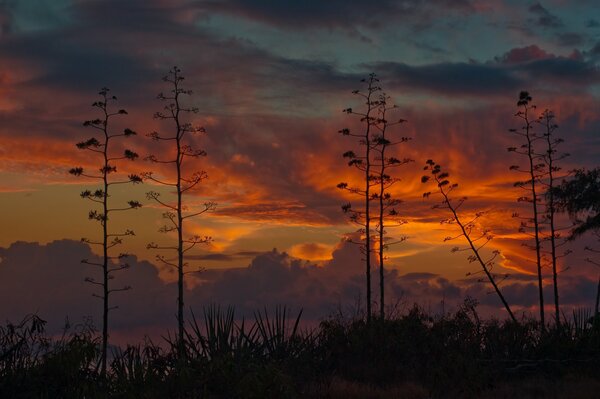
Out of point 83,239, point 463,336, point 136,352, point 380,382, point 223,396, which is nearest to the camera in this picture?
point 223,396

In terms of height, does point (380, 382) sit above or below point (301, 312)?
below

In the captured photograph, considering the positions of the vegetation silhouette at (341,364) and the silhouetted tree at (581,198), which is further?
the silhouetted tree at (581,198)

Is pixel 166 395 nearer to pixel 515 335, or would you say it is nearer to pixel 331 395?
pixel 331 395

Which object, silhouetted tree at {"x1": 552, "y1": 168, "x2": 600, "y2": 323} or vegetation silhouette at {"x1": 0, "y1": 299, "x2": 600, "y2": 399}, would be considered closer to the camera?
vegetation silhouette at {"x1": 0, "y1": 299, "x2": 600, "y2": 399}

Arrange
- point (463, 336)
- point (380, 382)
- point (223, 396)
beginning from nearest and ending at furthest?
point (223, 396), point (380, 382), point (463, 336)

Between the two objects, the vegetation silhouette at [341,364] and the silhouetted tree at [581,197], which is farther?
the silhouetted tree at [581,197]

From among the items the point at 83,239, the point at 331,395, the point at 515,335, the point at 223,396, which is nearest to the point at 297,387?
the point at 331,395

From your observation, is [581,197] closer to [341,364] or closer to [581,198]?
[581,198]

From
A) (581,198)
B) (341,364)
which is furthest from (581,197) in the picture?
(341,364)

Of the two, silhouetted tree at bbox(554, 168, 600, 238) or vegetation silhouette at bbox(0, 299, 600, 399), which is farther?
silhouetted tree at bbox(554, 168, 600, 238)

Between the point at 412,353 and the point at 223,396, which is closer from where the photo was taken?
the point at 223,396

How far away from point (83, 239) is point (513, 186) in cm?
2201

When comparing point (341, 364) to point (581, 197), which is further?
point (581, 197)

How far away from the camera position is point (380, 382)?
782 inches
